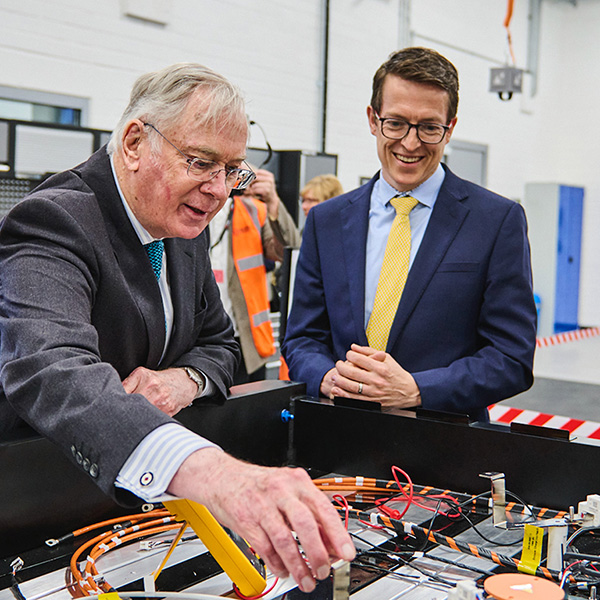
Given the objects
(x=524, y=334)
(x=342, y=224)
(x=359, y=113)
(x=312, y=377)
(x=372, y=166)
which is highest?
(x=359, y=113)

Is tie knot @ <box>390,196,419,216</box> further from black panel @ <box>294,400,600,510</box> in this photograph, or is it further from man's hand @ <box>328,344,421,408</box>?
black panel @ <box>294,400,600,510</box>

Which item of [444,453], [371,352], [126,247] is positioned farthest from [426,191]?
[126,247]

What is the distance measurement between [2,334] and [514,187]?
9.01 meters

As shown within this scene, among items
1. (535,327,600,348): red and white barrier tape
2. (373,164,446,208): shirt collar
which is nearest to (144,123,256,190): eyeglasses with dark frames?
(373,164,446,208): shirt collar

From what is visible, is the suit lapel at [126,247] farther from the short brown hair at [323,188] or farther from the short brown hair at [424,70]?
the short brown hair at [323,188]

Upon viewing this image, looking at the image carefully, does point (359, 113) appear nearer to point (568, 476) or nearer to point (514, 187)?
point (514, 187)

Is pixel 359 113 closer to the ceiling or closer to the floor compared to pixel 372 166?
closer to the ceiling

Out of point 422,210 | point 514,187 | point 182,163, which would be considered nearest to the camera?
point 182,163

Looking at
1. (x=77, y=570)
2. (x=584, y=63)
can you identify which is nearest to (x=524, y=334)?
(x=77, y=570)

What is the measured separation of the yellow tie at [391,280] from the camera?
166cm

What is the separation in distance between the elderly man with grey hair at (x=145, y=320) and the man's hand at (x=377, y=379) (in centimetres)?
24

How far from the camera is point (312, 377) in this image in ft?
5.22

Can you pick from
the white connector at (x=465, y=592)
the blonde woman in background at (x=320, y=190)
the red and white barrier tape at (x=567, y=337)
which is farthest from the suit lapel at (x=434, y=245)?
the red and white barrier tape at (x=567, y=337)

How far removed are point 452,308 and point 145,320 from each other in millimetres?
720
